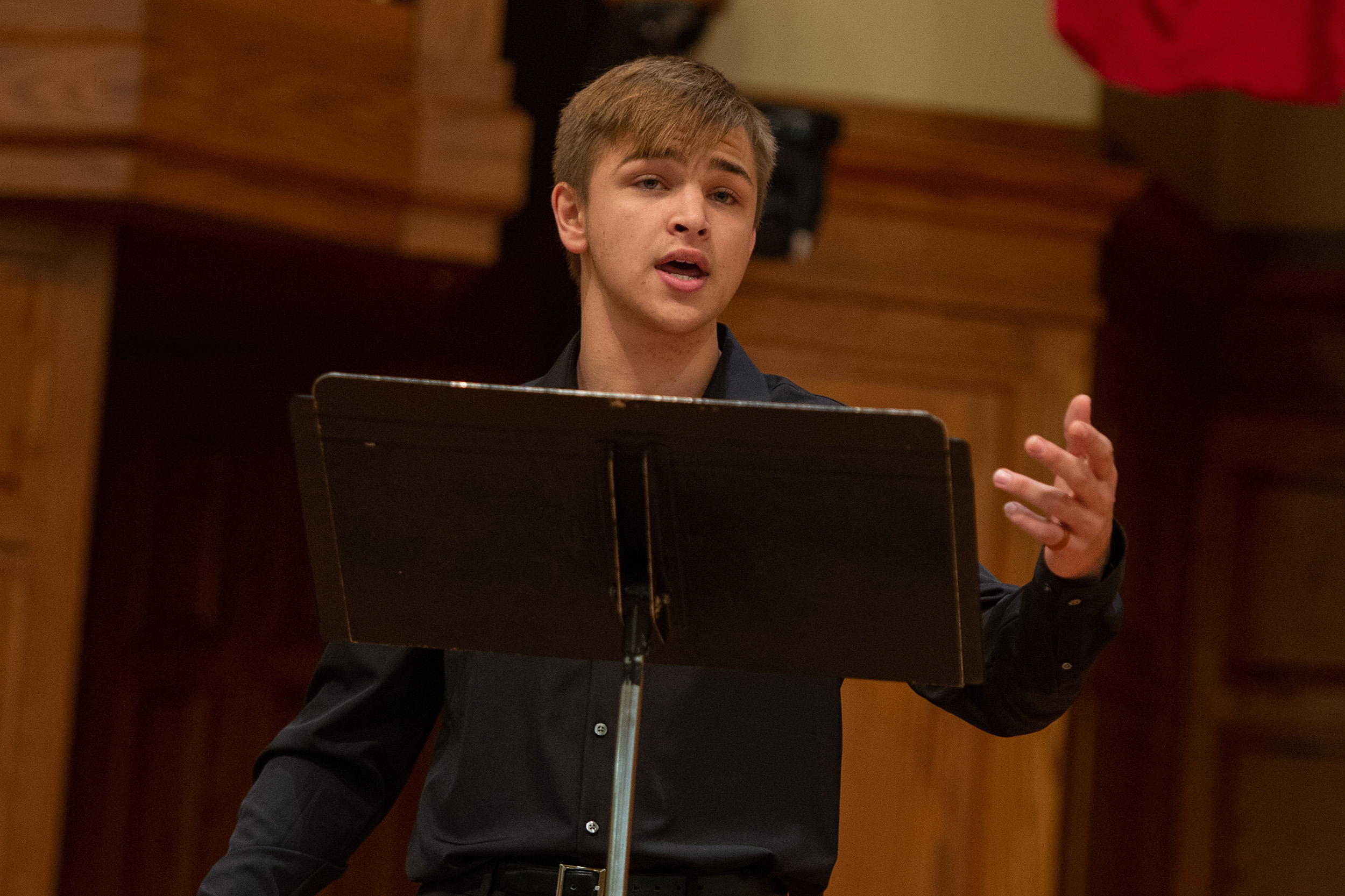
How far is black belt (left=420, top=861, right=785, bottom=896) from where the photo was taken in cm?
175

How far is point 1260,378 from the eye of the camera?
5.38 meters

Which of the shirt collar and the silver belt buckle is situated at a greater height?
the shirt collar

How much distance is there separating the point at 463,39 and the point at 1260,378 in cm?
296

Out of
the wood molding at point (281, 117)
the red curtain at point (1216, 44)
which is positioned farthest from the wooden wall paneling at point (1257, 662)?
the wood molding at point (281, 117)

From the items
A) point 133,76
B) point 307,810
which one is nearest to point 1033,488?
point 307,810

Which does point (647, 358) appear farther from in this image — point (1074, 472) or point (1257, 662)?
point (1257, 662)

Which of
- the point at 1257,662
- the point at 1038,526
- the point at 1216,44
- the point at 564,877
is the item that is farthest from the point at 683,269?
the point at 1257,662

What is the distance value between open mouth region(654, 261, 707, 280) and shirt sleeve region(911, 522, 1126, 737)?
1.71 ft

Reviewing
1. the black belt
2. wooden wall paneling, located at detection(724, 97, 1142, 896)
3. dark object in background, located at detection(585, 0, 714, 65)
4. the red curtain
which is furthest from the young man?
wooden wall paneling, located at detection(724, 97, 1142, 896)

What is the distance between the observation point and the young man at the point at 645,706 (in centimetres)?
175

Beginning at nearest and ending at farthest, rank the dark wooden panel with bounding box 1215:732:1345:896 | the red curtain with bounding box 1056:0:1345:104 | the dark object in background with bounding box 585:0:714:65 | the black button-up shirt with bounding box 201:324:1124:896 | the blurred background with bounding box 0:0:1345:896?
1. the black button-up shirt with bounding box 201:324:1124:896
2. the red curtain with bounding box 1056:0:1345:104
3. the blurred background with bounding box 0:0:1345:896
4. the dark object in background with bounding box 585:0:714:65
5. the dark wooden panel with bounding box 1215:732:1345:896

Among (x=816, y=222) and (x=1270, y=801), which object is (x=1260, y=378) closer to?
(x=1270, y=801)

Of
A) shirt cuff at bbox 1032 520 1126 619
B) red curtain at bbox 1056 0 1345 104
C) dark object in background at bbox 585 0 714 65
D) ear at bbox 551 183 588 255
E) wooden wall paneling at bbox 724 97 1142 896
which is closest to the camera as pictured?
shirt cuff at bbox 1032 520 1126 619

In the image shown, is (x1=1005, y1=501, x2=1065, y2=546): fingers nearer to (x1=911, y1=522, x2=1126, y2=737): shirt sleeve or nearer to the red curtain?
(x1=911, y1=522, x2=1126, y2=737): shirt sleeve
